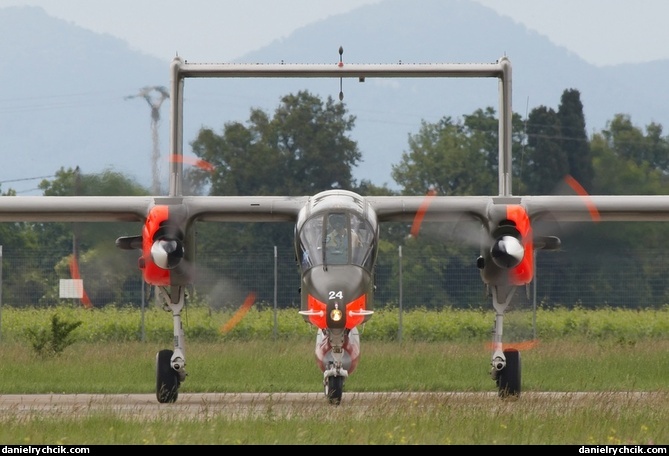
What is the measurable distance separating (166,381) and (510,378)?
15.8ft

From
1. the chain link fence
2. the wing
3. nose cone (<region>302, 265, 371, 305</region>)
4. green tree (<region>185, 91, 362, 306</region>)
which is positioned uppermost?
green tree (<region>185, 91, 362, 306</region>)

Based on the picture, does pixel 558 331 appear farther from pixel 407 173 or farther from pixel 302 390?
pixel 407 173

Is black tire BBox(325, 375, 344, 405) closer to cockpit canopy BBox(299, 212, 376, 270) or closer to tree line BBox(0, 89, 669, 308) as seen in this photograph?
cockpit canopy BBox(299, 212, 376, 270)

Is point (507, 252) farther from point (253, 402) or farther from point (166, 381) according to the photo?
point (166, 381)

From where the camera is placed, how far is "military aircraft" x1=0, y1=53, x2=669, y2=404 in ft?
58.0

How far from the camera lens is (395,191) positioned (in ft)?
158

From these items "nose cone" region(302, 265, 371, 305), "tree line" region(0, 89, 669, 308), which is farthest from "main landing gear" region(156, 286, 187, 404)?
"tree line" region(0, 89, 669, 308)

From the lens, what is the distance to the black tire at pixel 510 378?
18172mm

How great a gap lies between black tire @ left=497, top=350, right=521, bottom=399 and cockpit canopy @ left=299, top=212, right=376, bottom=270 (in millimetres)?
2720

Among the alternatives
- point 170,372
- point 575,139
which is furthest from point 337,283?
point 575,139

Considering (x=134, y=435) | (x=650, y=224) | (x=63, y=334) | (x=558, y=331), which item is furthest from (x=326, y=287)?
(x=650, y=224)

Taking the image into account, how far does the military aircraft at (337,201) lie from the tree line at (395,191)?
1.51 metres

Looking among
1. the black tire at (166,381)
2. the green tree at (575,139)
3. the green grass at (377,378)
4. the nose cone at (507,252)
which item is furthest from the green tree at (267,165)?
the nose cone at (507,252)
